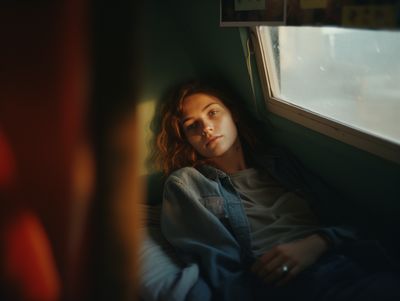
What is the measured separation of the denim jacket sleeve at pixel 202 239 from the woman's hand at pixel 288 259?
0.07 meters

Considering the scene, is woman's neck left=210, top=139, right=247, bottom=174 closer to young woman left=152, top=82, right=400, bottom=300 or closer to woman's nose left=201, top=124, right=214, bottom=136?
young woman left=152, top=82, right=400, bottom=300

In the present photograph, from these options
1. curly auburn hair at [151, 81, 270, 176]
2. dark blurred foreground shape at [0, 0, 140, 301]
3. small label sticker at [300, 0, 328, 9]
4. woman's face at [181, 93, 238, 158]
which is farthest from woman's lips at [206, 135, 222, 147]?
dark blurred foreground shape at [0, 0, 140, 301]

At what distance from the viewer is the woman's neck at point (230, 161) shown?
4.63 ft

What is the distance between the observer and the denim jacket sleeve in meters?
1.03

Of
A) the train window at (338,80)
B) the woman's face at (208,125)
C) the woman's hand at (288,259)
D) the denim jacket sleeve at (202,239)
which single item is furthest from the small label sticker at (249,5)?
the woman's hand at (288,259)

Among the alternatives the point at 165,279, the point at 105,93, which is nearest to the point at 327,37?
the point at 165,279

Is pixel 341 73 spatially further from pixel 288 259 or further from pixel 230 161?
pixel 288 259

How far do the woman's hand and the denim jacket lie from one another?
0.05 metres

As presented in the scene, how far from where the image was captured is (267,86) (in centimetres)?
145

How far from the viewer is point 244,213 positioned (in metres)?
1.22

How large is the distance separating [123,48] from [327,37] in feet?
3.26

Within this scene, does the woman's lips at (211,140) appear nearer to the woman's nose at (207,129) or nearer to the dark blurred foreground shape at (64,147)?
the woman's nose at (207,129)

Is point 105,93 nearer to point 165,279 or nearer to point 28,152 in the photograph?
point 28,152

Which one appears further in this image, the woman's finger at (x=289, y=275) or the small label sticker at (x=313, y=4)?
the woman's finger at (x=289, y=275)
